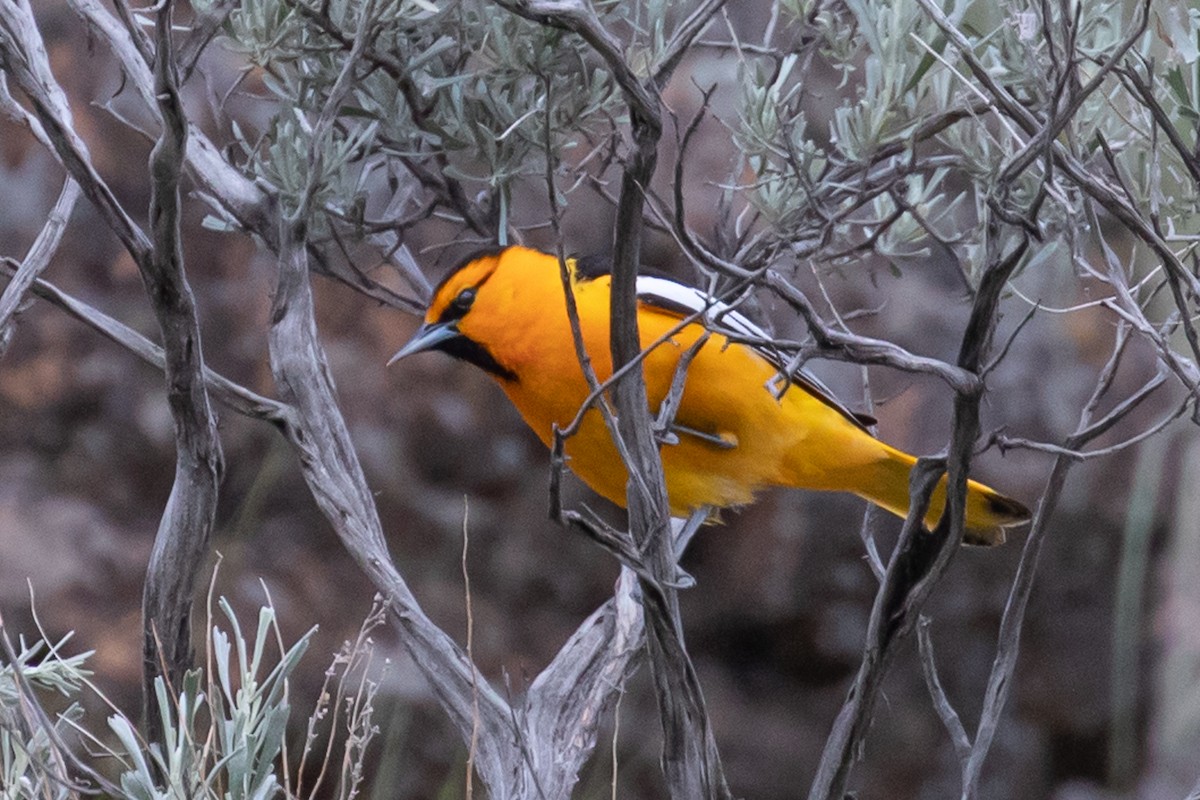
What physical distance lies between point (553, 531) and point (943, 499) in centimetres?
134

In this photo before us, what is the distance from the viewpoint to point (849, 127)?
5.19ft

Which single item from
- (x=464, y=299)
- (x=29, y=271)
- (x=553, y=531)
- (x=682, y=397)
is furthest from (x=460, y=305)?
(x=553, y=531)

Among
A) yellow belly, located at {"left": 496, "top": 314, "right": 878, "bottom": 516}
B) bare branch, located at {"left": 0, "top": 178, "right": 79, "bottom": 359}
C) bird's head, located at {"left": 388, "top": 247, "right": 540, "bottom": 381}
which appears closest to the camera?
bare branch, located at {"left": 0, "top": 178, "right": 79, "bottom": 359}

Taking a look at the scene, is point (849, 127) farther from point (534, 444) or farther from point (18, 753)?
point (534, 444)

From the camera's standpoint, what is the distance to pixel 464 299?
7.31ft

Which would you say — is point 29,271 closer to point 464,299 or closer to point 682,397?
point 464,299

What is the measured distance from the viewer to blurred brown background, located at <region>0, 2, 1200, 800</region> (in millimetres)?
3189

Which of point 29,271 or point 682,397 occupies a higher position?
point 682,397

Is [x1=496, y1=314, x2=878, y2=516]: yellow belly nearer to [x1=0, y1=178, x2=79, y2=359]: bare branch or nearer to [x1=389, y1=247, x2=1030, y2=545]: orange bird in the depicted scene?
[x1=389, y1=247, x2=1030, y2=545]: orange bird

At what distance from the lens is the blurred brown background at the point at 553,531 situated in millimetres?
3189

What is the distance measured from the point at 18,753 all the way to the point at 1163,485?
9.14 ft

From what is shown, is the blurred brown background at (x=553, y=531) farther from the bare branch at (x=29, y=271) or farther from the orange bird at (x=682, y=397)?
the bare branch at (x=29, y=271)

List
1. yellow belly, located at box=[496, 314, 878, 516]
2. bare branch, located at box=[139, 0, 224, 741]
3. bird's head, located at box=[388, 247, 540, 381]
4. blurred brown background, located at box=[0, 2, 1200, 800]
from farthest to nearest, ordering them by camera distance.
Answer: blurred brown background, located at box=[0, 2, 1200, 800] → bird's head, located at box=[388, 247, 540, 381] → yellow belly, located at box=[496, 314, 878, 516] → bare branch, located at box=[139, 0, 224, 741]

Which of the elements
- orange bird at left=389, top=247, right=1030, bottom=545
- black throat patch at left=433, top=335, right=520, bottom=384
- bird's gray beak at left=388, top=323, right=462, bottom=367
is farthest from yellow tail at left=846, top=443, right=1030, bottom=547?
bird's gray beak at left=388, top=323, right=462, bottom=367
